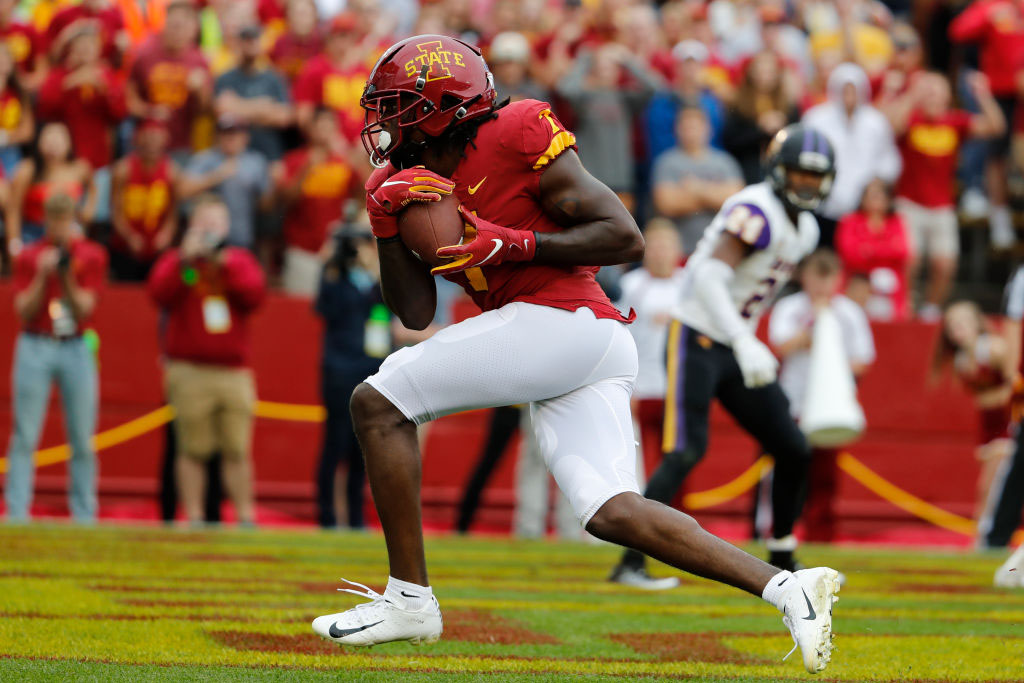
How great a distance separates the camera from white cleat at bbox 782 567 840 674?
3.62 metres

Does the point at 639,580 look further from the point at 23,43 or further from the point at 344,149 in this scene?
the point at 23,43

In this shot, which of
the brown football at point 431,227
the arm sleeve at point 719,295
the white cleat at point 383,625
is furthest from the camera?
the arm sleeve at point 719,295

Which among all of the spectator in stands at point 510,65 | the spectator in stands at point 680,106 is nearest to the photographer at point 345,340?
the spectator in stands at point 510,65

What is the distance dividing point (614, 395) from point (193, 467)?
652 cm

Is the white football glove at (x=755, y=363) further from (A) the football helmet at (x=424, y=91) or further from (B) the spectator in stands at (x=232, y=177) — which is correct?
(B) the spectator in stands at (x=232, y=177)

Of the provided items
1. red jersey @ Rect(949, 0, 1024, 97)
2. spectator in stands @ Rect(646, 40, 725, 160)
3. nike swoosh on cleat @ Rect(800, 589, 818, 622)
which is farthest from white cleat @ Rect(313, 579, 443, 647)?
red jersey @ Rect(949, 0, 1024, 97)

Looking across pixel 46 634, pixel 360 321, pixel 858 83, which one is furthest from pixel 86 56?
pixel 46 634

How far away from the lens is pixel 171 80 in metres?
11.8

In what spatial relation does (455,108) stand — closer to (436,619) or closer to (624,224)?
(624,224)

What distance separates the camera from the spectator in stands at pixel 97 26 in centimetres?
1198

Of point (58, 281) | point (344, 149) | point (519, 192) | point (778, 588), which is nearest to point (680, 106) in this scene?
point (344, 149)

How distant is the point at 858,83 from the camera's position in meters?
12.4

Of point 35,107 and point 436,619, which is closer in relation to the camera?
point 436,619

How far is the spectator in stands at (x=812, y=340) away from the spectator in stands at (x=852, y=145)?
86.5 inches
